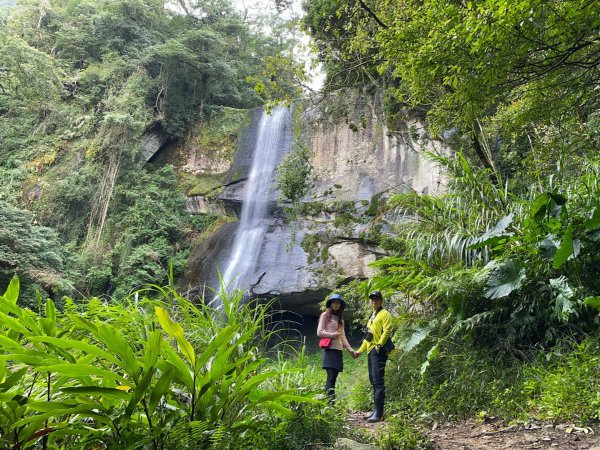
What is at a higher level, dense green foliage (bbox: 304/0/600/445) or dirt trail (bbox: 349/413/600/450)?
dense green foliage (bbox: 304/0/600/445)

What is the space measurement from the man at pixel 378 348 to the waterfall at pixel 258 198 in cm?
A: 748

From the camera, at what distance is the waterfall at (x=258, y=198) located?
12.3 metres

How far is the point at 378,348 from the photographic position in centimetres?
416

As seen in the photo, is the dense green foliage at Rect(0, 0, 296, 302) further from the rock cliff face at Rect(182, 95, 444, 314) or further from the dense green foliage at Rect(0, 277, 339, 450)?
the dense green foliage at Rect(0, 277, 339, 450)

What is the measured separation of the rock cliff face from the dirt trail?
6.55 meters

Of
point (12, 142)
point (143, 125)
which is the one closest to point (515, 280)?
point (143, 125)

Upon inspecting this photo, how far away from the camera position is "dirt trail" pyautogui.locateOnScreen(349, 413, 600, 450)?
9.14 ft

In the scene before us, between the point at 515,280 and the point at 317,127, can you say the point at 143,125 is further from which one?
the point at 515,280

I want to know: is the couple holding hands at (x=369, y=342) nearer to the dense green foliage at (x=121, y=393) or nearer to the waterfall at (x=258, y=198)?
the dense green foliage at (x=121, y=393)

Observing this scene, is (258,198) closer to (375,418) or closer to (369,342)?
(369,342)

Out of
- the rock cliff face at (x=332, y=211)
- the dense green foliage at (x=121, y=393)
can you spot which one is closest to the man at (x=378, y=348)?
the dense green foliage at (x=121, y=393)

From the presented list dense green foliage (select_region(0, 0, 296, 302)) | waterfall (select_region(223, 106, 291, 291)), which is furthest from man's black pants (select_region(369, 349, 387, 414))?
dense green foliage (select_region(0, 0, 296, 302))

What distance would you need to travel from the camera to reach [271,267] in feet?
38.4

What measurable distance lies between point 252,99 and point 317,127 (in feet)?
23.2
